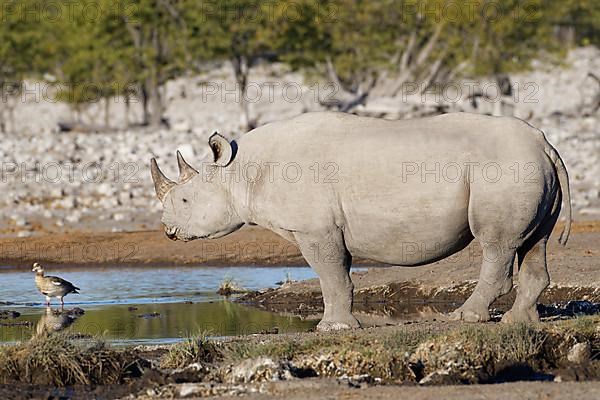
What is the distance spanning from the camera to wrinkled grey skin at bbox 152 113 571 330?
35.2ft

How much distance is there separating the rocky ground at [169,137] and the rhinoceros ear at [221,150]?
39.2 ft

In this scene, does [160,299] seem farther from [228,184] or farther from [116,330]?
[228,184]

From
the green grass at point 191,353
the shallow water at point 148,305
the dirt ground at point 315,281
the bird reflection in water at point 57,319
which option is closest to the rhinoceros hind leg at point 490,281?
the dirt ground at point 315,281

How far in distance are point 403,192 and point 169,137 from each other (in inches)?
1092

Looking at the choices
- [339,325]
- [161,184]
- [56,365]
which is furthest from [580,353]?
[161,184]

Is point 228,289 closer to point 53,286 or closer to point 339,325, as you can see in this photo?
point 53,286

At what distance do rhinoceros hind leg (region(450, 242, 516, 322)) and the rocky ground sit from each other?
42.7 feet

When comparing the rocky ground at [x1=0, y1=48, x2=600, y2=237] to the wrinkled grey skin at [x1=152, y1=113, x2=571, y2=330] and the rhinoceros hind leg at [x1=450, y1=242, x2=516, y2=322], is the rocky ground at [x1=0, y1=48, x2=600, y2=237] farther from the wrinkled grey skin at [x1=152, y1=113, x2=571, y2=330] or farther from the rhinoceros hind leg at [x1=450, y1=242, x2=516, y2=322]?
the rhinoceros hind leg at [x1=450, y1=242, x2=516, y2=322]

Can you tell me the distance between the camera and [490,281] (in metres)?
11.2

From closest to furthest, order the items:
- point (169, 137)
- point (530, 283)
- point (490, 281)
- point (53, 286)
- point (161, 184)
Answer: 1. point (490, 281)
2. point (530, 283)
3. point (161, 184)
4. point (53, 286)
5. point (169, 137)

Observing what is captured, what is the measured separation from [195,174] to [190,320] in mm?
2261

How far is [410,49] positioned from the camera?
50.8 meters

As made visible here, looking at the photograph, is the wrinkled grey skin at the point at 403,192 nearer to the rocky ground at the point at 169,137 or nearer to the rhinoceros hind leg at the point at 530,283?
the rhinoceros hind leg at the point at 530,283

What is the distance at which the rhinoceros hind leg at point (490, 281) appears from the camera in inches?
432
